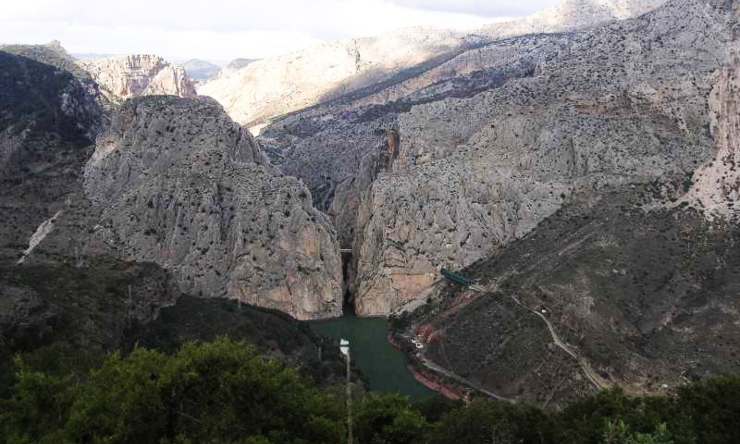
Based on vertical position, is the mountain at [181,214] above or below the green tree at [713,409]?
below

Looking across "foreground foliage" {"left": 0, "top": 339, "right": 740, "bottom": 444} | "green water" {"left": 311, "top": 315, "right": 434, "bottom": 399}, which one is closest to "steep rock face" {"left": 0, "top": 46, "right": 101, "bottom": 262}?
"green water" {"left": 311, "top": 315, "right": 434, "bottom": 399}

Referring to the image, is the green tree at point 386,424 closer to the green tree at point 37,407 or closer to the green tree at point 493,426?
the green tree at point 493,426

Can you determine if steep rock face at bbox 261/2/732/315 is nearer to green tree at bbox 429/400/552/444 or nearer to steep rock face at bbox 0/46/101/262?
steep rock face at bbox 0/46/101/262

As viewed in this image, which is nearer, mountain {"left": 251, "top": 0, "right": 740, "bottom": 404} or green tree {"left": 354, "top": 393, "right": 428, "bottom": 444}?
green tree {"left": 354, "top": 393, "right": 428, "bottom": 444}

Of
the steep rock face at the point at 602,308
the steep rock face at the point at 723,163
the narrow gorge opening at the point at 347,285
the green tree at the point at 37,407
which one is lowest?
the narrow gorge opening at the point at 347,285

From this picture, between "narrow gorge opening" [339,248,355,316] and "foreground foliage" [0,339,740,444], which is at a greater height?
"foreground foliage" [0,339,740,444]

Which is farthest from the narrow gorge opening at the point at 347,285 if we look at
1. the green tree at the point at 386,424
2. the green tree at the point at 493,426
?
the green tree at the point at 493,426

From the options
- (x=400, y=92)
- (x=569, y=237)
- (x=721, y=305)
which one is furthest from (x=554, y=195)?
(x=400, y=92)
